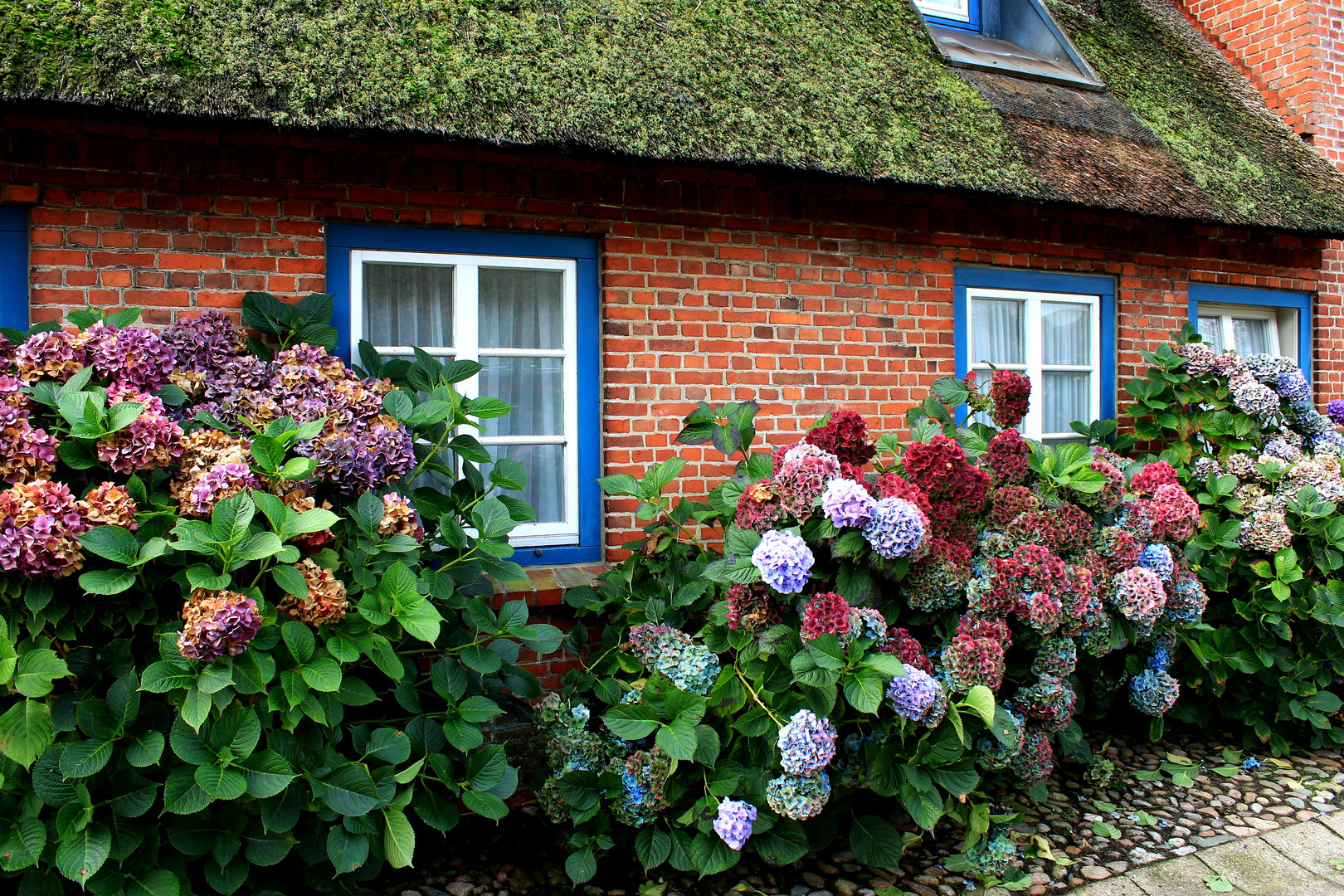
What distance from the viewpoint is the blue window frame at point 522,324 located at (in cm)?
370

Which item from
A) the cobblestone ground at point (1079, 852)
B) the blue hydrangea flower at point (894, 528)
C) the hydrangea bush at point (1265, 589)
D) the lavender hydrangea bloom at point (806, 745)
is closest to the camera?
the lavender hydrangea bloom at point (806, 745)

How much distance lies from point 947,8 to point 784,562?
4.85m

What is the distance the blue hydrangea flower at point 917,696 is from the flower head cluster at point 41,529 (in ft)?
7.69

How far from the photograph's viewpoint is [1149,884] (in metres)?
3.01

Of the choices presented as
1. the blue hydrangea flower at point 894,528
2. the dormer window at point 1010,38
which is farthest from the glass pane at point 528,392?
the dormer window at point 1010,38

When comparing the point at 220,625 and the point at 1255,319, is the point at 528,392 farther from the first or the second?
the point at 1255,319

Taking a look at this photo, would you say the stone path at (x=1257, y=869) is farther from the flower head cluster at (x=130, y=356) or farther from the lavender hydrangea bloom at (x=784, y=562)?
the flower head cluster at (x=130, y=356)

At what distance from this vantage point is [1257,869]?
10.2 feet

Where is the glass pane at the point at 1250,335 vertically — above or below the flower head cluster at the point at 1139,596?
above

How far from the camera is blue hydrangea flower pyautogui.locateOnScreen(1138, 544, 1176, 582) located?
346 cm

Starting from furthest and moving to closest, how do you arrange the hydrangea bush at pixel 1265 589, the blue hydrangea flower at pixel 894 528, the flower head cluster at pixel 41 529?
the hydrangea bush at pixel 1265 589 < the blue hydrangea flower at pixel 894 528 < the flower head cluster at pixel 41 529

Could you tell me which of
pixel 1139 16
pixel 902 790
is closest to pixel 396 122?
pixel 902 790

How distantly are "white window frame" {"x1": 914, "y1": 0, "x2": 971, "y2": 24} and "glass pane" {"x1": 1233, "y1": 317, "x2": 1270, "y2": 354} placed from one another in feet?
9.25

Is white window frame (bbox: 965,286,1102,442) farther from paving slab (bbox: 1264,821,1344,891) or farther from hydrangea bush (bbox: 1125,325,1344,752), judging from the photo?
paving slab (bbox: 1264,821,1344,891)
